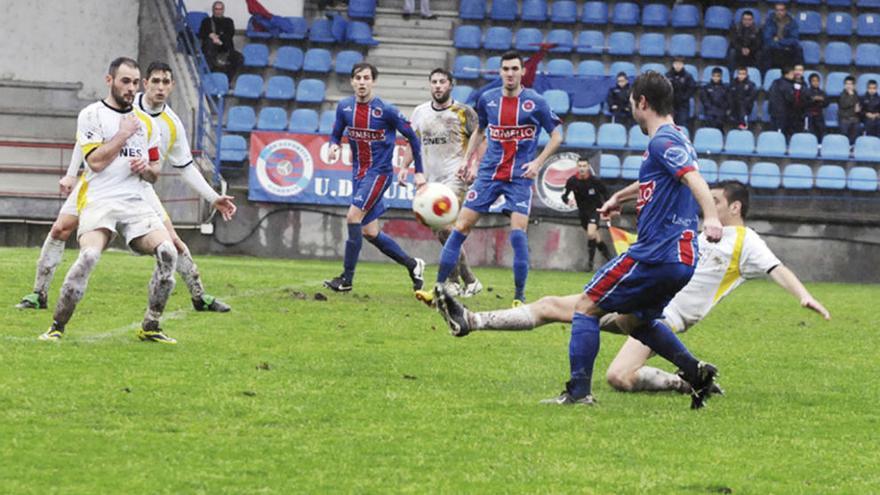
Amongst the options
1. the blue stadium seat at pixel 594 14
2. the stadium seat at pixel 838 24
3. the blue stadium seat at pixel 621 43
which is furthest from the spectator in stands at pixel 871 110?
the blue stadium seat at pixel 594 14

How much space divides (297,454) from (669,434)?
6.35ft

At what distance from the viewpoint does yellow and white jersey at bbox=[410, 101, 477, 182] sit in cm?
1694

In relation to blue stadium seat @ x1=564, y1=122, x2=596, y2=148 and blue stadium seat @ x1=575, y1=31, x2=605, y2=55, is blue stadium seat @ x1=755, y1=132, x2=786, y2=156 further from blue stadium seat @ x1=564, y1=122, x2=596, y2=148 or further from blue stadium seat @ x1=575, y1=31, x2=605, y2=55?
blue stadium seat @ x1=575, y1=31, x2=605, y2=55

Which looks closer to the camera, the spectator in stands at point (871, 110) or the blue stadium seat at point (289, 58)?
the spectator in stands at point (871, 110)

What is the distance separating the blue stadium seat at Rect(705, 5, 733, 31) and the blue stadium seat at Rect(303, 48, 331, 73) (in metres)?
7.97

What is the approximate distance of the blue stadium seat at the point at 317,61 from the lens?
95.0ft

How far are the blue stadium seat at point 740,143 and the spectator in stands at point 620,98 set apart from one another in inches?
75.6

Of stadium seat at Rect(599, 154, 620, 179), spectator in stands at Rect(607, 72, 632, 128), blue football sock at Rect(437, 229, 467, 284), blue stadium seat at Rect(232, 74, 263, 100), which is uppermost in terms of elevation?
spectator in stands at Rect(607, 72, 632, 128)

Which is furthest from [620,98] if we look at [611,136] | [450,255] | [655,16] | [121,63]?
[121,63]

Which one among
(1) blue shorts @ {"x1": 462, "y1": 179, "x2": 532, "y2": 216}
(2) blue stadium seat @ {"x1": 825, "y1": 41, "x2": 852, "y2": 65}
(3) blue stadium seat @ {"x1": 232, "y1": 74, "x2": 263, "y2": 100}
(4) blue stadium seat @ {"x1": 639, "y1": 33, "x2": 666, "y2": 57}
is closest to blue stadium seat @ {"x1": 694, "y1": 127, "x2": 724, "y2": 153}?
(4) blue stadium seat @ {"x1": 639, "y1": 33, "x2": 666, "y2": 57}

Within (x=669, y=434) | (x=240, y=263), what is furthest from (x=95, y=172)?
(x=240, y=263)

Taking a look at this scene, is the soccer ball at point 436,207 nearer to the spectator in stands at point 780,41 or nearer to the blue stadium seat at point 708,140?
the blue stadium seat at point 708,140

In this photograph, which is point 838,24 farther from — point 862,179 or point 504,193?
point 504,193

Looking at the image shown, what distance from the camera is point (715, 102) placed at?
27.1 meters
